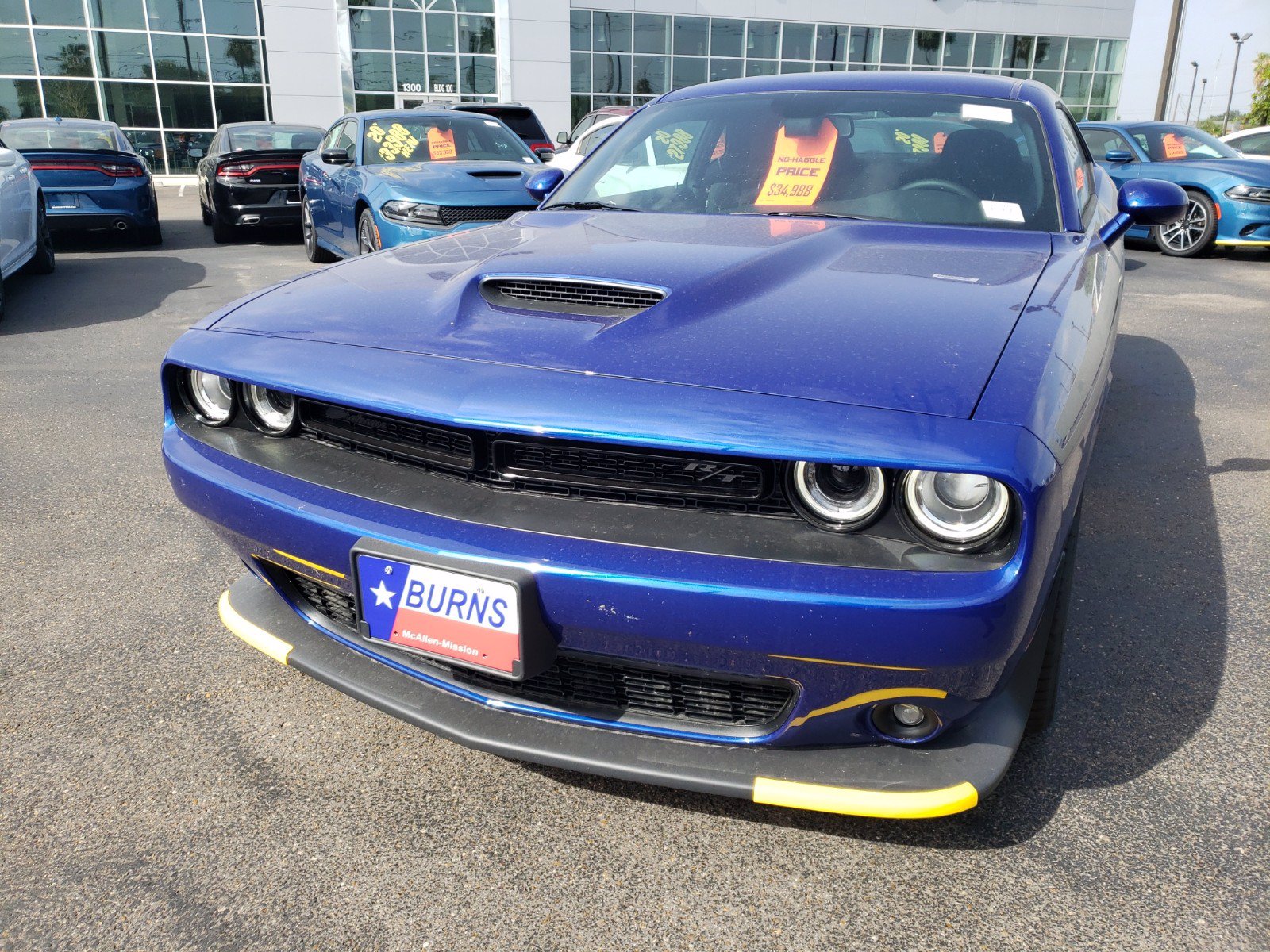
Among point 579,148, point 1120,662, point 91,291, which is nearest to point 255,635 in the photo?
point 1120,662

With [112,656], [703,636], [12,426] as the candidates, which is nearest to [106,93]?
[12,426]

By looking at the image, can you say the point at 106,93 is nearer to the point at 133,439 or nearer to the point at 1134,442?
the point at 133,439

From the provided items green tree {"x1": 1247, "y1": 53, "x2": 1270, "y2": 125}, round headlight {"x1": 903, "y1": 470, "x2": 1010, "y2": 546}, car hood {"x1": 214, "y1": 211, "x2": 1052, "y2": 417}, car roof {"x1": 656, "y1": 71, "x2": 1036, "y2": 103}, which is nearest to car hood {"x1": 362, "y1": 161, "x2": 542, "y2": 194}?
car roof {"x1": 656, "y1": 71, "x2": 1036, "y2": 103}

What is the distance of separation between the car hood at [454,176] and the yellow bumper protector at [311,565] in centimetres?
563

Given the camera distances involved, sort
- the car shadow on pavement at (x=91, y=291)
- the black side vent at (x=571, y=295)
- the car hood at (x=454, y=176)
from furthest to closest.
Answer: the car hood at (x=454, y=176) → the car shadow on pavement at (x=91, y=291) → the black side vent at (x=571, y=295)

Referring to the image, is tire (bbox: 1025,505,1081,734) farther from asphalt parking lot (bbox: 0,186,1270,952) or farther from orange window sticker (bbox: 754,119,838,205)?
orange window sticker (bbox: 754,119,838,205)

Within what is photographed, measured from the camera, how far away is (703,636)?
4.85 feet

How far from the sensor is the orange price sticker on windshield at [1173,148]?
31.9 feet

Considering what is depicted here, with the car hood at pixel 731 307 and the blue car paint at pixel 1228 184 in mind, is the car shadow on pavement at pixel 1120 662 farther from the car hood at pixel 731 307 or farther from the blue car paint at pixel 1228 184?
the blue car paint at pixel 1228 184

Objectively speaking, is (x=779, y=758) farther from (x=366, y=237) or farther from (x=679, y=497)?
(x=366, y=237)

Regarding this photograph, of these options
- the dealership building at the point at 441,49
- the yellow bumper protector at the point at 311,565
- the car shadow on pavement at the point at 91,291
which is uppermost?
the dealership building at the point at 441,49

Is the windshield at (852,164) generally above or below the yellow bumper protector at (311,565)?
above

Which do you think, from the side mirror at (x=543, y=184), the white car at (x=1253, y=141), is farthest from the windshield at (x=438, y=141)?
the white car at (x=1253, y=141)

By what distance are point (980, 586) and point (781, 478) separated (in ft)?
1.16
